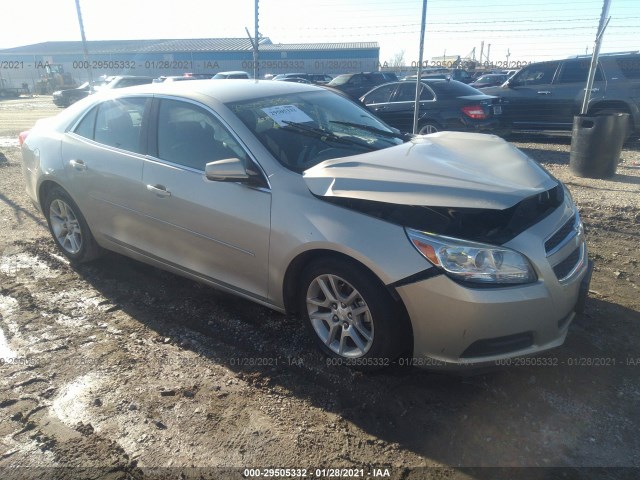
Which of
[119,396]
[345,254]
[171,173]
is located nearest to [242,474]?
[119,396]

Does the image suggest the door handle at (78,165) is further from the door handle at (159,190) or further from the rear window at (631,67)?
the rear window at (631,67)

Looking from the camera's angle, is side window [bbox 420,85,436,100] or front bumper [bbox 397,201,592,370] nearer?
front bumper [bbox 397,201,592,370]

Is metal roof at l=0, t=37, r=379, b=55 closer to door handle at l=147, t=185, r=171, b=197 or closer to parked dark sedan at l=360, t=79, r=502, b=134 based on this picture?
parked dark sedan at l=360, t=79, r=502, b=134

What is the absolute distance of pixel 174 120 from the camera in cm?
361

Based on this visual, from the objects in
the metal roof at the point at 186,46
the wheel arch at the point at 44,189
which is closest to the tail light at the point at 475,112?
the wheel arch at the point at 44,189

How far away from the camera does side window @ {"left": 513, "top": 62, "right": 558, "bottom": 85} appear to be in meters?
10.3

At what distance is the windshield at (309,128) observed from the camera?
3.22 m

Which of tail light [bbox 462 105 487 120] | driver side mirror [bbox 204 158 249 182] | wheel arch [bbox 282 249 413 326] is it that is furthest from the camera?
tail light [bbox 462 105 487 120]

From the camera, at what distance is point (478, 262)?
2.44m

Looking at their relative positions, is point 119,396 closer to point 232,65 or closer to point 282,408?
point 282,408

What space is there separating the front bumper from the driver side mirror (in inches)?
47.7

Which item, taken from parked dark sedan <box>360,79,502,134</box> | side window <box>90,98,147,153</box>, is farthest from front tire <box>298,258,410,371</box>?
parked dark sedan <box>360,79,502,134</box>

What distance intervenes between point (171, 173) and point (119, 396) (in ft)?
4.96

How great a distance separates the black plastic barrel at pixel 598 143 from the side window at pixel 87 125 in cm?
653
